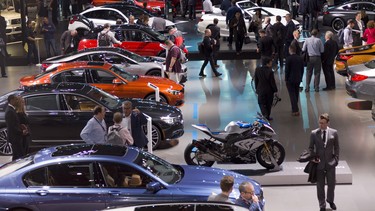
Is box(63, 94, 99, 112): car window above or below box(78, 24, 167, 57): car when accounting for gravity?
above

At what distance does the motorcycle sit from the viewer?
531 inches

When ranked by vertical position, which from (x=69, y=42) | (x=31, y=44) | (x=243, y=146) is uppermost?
(x=243, y=146)

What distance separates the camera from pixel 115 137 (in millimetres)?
12703

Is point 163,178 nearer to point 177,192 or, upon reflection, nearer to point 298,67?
point 177,192

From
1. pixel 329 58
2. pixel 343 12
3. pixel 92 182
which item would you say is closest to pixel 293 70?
pixel 329 58

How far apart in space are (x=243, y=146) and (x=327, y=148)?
2.28m

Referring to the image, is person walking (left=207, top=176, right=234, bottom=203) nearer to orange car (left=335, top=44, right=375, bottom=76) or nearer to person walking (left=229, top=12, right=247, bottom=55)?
orange car (left=335, top=44, right=375, bottom=76)

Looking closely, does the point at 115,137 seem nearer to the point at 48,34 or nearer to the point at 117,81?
the point at 117,81

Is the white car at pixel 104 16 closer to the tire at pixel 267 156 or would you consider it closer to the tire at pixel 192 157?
the tire at pixel 192 157

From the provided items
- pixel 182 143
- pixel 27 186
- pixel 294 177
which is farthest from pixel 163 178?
pixel 182 143

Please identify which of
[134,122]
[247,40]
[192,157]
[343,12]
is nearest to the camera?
[134,122]

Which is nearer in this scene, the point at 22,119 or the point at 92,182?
the point at 92,182

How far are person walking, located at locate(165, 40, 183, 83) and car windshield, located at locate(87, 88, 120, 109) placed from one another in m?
4.58

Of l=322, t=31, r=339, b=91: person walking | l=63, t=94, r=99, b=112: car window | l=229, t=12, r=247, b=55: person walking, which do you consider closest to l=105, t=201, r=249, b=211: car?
l=63, t=94, r=99, b=112: car window
